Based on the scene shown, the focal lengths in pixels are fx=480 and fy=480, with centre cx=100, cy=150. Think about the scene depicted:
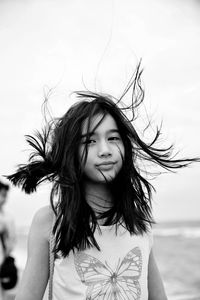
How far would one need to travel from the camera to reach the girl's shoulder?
1.93 metres

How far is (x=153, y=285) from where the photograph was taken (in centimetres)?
214

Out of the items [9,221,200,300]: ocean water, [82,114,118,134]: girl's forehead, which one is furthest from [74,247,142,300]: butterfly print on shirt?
[9,221,200,300]: ocean water

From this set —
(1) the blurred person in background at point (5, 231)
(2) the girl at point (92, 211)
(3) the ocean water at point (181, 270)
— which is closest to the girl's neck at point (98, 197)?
(2) the girl at point (92, 211)

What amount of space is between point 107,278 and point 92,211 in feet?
0.93

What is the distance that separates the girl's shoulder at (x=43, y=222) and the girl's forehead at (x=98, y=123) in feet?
1.24

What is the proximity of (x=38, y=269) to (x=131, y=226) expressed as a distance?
1.41 feet

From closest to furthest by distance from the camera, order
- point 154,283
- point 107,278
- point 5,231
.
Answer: point 107,278 < point 154,283 < point 5,231

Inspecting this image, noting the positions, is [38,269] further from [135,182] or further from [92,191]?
[135,182]

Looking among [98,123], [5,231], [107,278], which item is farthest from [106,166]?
[5,231]

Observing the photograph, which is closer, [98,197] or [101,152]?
[101,152]

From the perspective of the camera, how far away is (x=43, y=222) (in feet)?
6.39

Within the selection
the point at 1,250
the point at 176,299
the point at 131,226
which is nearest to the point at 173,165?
the point at 131,226

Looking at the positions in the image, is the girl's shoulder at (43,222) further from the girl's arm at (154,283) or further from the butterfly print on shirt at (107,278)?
the girl's arm at (154,283)

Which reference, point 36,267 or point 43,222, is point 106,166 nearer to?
point 43,222
